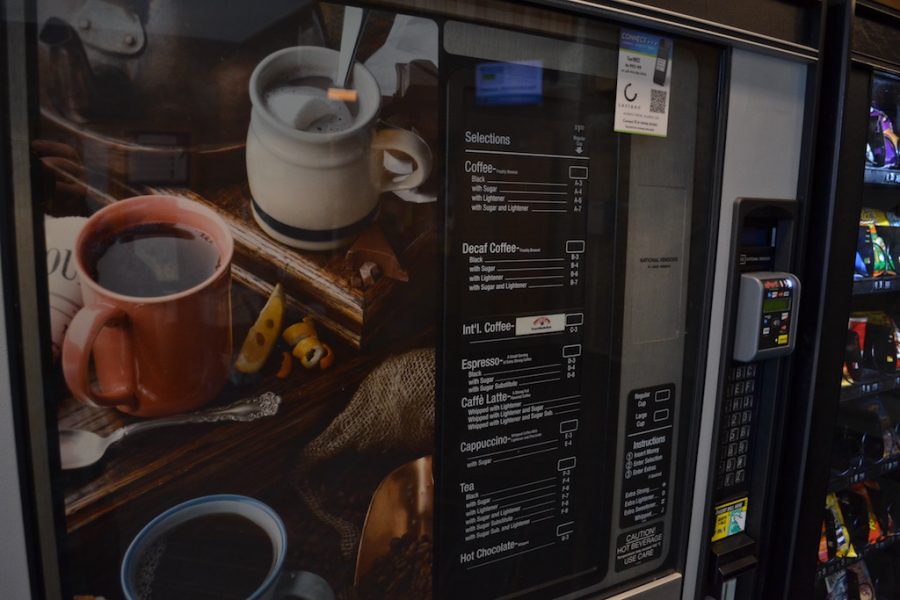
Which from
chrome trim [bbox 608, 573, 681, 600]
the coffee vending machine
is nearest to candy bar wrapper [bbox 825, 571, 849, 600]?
the coffee vending machine

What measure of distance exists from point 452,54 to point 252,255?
397 millimetres

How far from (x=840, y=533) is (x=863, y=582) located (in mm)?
306

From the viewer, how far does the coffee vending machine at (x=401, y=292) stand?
663 mm

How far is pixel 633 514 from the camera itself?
109cm

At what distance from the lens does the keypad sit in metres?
1.13

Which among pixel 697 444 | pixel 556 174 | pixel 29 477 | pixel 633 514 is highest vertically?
pixel 556 174

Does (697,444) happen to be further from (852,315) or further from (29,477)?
(29,477)

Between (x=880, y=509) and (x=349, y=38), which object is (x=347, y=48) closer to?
(x=349, y=38)

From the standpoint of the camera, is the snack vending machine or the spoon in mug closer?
the spoon in mug

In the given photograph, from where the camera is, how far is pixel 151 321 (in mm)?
711

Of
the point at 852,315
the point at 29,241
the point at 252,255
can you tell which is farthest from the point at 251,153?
the point at 852,315

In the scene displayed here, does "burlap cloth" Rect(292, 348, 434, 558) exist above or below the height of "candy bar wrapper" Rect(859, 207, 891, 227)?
below

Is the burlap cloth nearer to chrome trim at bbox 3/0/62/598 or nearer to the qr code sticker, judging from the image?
chrome trim at bbox 3/0/62/598

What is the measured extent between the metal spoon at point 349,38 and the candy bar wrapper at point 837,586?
1754mm
